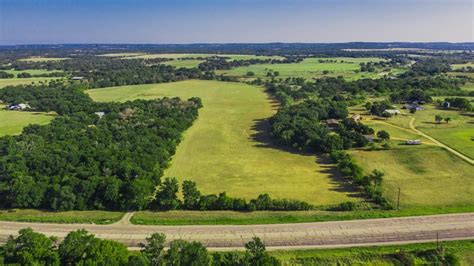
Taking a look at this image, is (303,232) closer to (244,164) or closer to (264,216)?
(264,216)

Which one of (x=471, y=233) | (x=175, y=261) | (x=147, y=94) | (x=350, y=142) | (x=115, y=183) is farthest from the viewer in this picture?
(x=147, y=94)

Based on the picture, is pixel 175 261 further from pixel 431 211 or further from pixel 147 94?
pixel 147 94

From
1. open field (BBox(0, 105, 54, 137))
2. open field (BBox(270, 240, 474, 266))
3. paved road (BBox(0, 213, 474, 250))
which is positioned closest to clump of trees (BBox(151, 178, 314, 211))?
paved road (BBox(0, 213, 474, 250))

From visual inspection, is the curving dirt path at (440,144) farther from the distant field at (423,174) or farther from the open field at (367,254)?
the open field at (367,254)

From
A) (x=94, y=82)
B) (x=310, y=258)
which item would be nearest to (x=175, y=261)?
(x=310, y=258)

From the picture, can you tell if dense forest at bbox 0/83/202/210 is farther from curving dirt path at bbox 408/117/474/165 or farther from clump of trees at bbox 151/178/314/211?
curving dirt path at bbox 408/117/474/165
